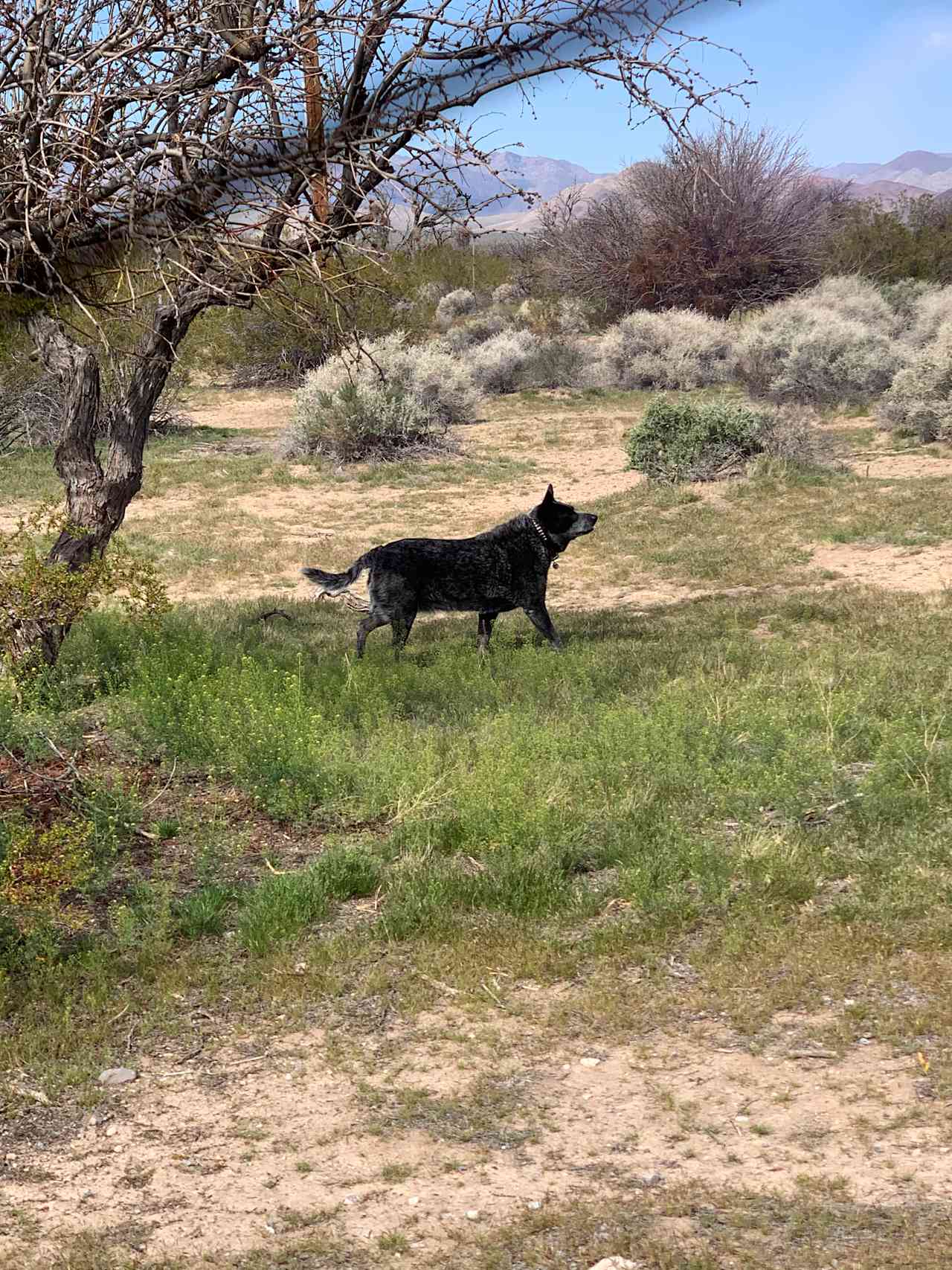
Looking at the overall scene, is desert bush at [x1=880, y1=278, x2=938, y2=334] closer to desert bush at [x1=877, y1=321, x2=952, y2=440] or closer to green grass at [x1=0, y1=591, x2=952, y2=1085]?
desert bush at [x1=877, y1=321, x2=952, y2=440]

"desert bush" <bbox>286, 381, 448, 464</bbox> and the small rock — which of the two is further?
"desert bush" <bbox>286, 381, 448, 464</bbox>

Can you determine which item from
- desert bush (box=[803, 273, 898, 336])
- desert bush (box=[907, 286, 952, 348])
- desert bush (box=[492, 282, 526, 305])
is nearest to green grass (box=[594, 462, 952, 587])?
desert bush (box=[907, 286, 952, 348])

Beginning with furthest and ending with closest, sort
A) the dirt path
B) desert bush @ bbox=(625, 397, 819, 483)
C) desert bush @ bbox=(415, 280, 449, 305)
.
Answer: desert bush @ bbox=(415, 280, 449, 305) → desert bush @ bbox=(625, 397, 819, 483) → the dirt path

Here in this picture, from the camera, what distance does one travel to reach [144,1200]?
3291mm

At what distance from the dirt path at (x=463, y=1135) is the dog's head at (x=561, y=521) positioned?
5.49 metres

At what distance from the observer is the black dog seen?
882cm

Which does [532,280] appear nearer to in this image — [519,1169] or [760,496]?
[760,496]

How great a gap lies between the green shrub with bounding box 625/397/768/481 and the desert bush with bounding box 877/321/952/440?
120 inches

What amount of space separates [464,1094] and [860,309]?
91.8 ft

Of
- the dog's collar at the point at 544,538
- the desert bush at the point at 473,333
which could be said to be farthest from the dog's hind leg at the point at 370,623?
the desert bush at the point at 473,333

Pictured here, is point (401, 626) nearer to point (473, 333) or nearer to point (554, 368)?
point (554, 368)

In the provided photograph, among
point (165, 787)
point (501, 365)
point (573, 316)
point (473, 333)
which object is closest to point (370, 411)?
Answer: point (501, 365)

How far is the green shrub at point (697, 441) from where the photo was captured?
54.3 ft

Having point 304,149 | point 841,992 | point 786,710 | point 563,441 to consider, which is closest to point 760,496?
point 563,441
